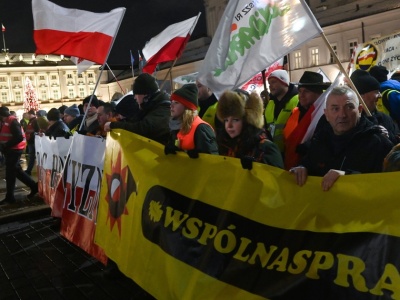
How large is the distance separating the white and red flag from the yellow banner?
394 centimetres

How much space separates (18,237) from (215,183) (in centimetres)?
458

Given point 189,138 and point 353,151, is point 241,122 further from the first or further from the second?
point 353,151

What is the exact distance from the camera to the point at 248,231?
279 centimetres

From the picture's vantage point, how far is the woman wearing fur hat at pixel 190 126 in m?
4.04

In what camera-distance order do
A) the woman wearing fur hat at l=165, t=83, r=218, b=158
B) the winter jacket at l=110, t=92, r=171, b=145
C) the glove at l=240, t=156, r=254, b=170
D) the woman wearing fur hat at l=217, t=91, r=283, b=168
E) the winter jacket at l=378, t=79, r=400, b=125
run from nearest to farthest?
the glove at l=240, t=156, r=254, b=170
the woman wearing fur hat at l=217, t=91, r=283, b=168
the woman wearing fur hat at l=165, t=83, r=218, b=158
the winter jacket at l=110, t=92, r=171, b=145
the winter jacket at l=378, t=79, r=400, b=125

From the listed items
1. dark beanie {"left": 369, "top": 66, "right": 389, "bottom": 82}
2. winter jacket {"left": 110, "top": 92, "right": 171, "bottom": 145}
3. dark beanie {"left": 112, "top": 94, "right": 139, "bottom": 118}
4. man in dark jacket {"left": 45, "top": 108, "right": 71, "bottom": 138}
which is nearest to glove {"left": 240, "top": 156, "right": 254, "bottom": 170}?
winter jacket {"left": 110, "top": 92, "right": 171, "bottom": 145}

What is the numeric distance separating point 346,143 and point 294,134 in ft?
4.72

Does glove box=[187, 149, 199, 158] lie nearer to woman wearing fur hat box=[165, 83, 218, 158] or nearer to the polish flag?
woman wearing fur hat box=[165, 83, 218, 158]

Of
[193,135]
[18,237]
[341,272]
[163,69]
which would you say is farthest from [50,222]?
[163,69]

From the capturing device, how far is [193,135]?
13.5 feet

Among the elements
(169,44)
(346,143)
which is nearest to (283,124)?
(346,143)

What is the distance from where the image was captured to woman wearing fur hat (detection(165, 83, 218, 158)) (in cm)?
404

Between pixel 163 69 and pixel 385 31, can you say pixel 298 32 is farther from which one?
pixel 163 69

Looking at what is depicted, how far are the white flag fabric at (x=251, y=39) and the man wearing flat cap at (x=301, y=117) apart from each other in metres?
0.74
